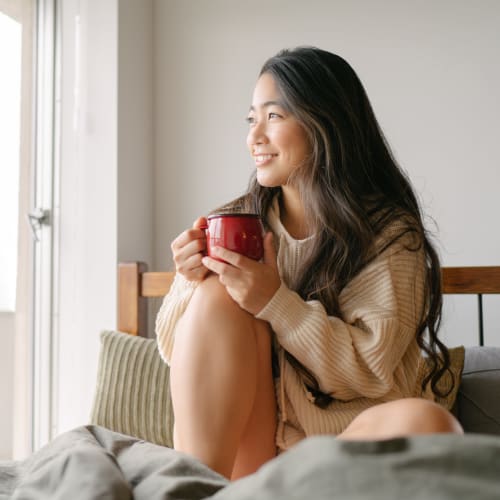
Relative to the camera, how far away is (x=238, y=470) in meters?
Answer: 1.01

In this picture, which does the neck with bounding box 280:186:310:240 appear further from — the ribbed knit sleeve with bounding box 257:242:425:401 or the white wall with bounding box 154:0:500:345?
the white wall with bounding box 154:0:500:345

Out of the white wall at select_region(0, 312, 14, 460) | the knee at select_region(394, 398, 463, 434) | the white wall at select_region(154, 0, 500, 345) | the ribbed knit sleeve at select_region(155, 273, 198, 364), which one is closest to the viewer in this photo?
the knee at select_region(394, 398, 463, 434)

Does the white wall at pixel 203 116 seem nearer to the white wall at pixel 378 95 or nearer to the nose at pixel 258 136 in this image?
the white wall at pixel 378 95

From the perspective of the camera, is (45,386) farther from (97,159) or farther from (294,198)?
(294,198)

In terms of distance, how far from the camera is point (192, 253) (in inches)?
42.2

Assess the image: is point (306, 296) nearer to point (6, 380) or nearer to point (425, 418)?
point (425, 418)

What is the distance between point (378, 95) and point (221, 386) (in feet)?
4.11

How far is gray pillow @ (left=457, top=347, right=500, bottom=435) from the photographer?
1.31m

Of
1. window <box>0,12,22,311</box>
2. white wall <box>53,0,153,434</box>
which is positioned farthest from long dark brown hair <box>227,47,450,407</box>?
window <box>0,12,22,311</box>

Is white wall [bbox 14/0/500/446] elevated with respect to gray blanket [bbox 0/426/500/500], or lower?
elevated

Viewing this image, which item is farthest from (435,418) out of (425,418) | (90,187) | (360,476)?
(90,187)

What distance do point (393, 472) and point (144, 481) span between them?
0.90ft

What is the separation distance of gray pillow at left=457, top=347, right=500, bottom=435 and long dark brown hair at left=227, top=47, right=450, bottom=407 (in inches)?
3.8

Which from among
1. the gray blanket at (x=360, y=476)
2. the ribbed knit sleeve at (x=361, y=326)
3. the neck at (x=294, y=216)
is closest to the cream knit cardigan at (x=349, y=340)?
the ribbed knit sleeve at (x=361, y=326)
